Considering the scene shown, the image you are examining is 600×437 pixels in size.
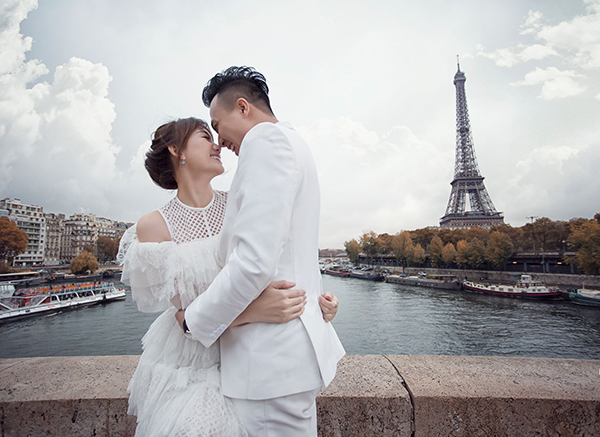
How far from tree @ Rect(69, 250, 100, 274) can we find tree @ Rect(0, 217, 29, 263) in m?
6.00

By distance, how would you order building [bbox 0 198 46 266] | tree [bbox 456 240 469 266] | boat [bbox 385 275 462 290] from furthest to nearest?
1. building [bbox 0 198 46 266]
2. tree [bbox 456 240 469 266]
3. boat [bbox 385 275 462 290]

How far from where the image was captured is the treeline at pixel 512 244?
1080 inches

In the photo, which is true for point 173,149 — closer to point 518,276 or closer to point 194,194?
point 194,194

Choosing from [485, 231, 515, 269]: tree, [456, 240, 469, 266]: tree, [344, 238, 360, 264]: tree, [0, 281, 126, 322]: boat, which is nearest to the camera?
[0, 281, 126, 322]: boat

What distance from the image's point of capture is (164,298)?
1.21 m

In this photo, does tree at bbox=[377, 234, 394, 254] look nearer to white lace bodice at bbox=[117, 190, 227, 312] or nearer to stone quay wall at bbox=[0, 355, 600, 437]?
stone quay wall at bbox=[0, 355, 600, 437]

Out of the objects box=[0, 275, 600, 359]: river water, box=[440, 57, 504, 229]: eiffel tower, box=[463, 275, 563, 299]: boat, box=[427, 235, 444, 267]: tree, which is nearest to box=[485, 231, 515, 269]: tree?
box=[463, 275, 563, 299]: boat

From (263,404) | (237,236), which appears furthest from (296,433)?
(237,236)

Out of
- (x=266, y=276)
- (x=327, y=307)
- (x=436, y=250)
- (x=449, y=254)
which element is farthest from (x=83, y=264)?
(x=266, y=276)

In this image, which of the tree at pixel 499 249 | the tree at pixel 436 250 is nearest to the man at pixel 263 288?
the tree at pixel 499 249

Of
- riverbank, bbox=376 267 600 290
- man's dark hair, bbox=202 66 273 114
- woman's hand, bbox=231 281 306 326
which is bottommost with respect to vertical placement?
riverbank, bbox=376 267 600 290

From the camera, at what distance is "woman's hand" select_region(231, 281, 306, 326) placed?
96 centimetres

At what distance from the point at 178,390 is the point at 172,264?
40 centimetres

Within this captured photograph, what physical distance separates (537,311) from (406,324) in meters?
9.38
